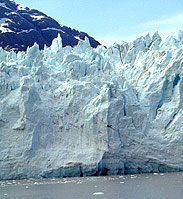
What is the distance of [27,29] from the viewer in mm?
42125

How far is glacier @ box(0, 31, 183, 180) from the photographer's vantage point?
16297 millimetres

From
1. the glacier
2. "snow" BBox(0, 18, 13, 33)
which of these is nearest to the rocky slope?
"snow" BBox(0, 18, 13, 33)

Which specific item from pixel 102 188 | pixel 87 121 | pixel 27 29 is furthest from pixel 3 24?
pixel 102 188

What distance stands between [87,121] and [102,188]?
15.9ft

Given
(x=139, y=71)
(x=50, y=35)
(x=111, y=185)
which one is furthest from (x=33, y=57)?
(x=50, y=35)

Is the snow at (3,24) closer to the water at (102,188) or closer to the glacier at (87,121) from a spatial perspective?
the glacier at (87,121)

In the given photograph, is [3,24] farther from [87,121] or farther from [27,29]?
[87,121]

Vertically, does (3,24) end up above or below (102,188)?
above

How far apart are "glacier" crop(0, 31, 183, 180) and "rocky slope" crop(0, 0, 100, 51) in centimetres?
2034

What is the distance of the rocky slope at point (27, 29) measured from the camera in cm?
3912

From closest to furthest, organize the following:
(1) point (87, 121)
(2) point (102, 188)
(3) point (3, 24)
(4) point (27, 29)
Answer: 1. (2) point (102, 188)
2. (1) point (87, 121)
3. (3) point (3, 24)
4. (4) point (27, 29)

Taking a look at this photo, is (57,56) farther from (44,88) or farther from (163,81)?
(163,81)

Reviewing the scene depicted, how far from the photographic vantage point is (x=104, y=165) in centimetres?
1614

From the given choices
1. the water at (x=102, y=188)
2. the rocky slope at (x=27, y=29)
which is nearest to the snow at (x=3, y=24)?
the rocky slope at (x=27, y=29)
